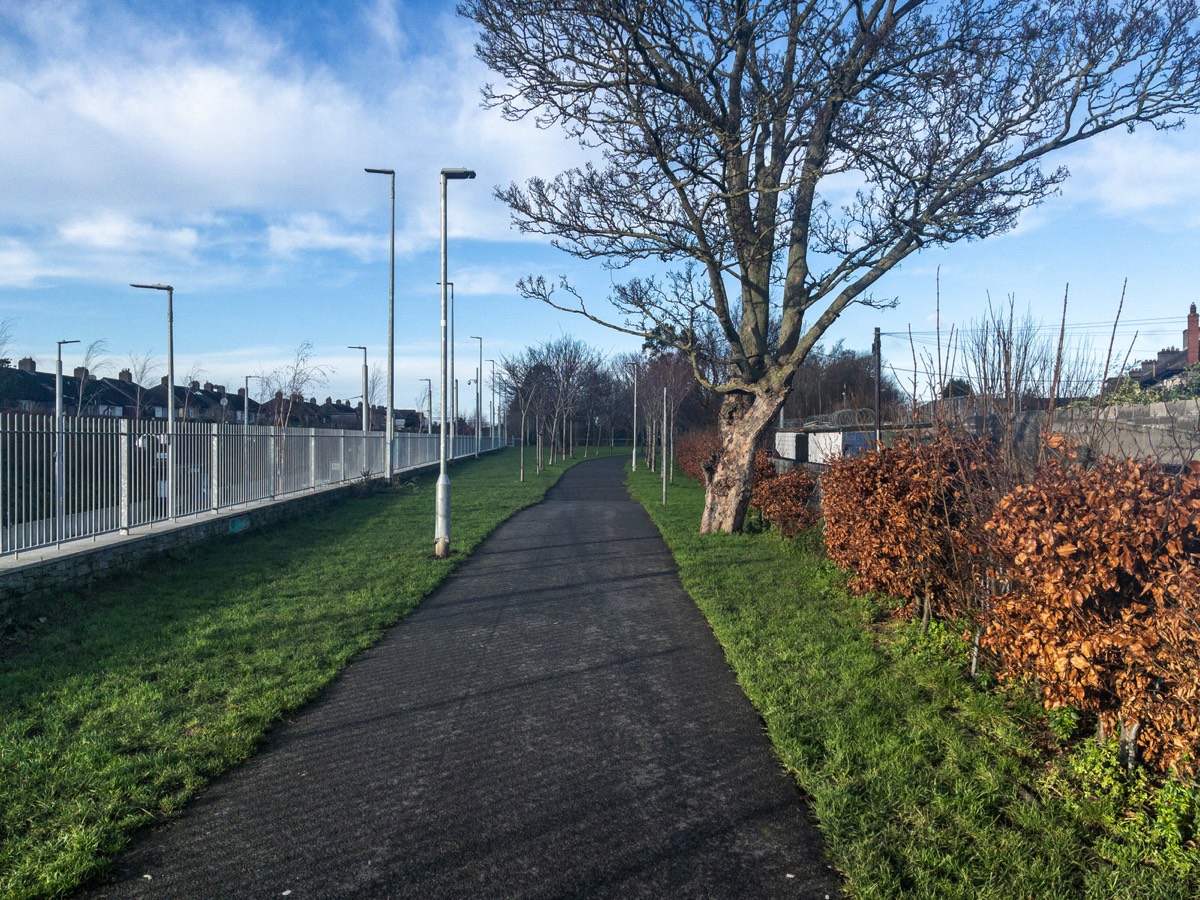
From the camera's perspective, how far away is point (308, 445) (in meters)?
18.7

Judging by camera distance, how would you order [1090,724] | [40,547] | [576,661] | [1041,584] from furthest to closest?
[40,547] < [576,661] < [1090,724] < [1041,584]

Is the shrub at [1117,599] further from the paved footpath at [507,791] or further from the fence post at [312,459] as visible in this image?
the fence post at [312,459]

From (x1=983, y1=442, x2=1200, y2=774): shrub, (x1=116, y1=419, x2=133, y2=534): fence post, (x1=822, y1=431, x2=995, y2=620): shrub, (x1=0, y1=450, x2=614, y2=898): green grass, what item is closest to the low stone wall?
(x1=0, y1=450, x2=614, y2=898): green grass

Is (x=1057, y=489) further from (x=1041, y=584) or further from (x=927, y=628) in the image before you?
(x=927, y=628)

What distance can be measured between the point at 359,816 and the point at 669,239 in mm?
10160

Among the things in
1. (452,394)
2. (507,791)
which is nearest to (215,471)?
(507,791)

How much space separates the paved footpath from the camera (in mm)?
3293

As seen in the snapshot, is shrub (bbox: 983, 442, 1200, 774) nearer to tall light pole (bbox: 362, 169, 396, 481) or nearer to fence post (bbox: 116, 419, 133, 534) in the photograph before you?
fence post (bbox: 116, 419, 133, 534)

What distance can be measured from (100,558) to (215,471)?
4.32 metres

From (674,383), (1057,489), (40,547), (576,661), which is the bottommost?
(576,661)

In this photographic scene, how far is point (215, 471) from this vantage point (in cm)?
1288

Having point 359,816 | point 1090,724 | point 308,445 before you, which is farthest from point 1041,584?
point 308,445

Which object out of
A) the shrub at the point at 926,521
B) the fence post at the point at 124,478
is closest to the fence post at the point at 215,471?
the fence post at the point at 124,478

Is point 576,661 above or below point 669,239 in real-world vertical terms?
below
